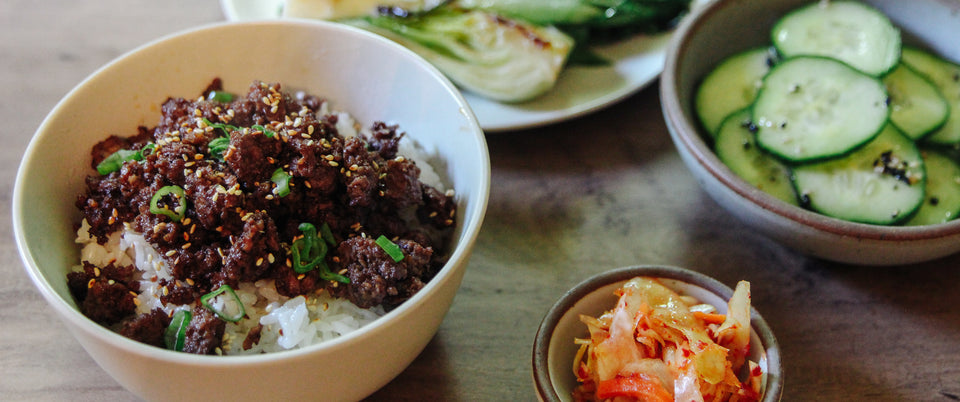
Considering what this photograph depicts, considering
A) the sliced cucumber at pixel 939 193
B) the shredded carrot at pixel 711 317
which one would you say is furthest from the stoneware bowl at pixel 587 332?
the sliced cucumber at pixel 939 193

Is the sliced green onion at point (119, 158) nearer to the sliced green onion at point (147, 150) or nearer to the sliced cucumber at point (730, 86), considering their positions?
the sliced green onion at point (147, 150)

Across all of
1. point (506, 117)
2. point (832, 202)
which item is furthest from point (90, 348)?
point (832, 202)

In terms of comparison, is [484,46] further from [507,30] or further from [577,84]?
[577,84]

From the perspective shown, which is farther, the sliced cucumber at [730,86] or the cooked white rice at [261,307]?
the sliced cucumber at [730,86]

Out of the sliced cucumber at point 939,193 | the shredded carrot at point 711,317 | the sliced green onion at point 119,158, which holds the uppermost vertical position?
the sliced green onion at point 119,158

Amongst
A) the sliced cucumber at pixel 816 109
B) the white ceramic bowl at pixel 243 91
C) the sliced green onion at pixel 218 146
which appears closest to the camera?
the white ceramic bowl at pixel 243 91

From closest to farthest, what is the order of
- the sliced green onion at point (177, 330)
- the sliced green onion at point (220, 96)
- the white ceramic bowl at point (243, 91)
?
the white ceramic bowl at point (243, 91)
the sliced green onion at point (177, 330)
the sliced green onion at point (220, 96)

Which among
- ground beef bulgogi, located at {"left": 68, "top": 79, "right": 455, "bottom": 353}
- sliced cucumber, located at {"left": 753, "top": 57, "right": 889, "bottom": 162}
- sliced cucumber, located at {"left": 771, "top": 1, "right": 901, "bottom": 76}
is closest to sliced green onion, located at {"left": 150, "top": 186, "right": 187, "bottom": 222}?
ground beef bulgogi, located at {"left": 68, "top": 79, "right": 455, "bottom": 353}

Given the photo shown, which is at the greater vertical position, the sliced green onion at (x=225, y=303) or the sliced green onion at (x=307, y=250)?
the sliced green onion at (x=307, y=250)
